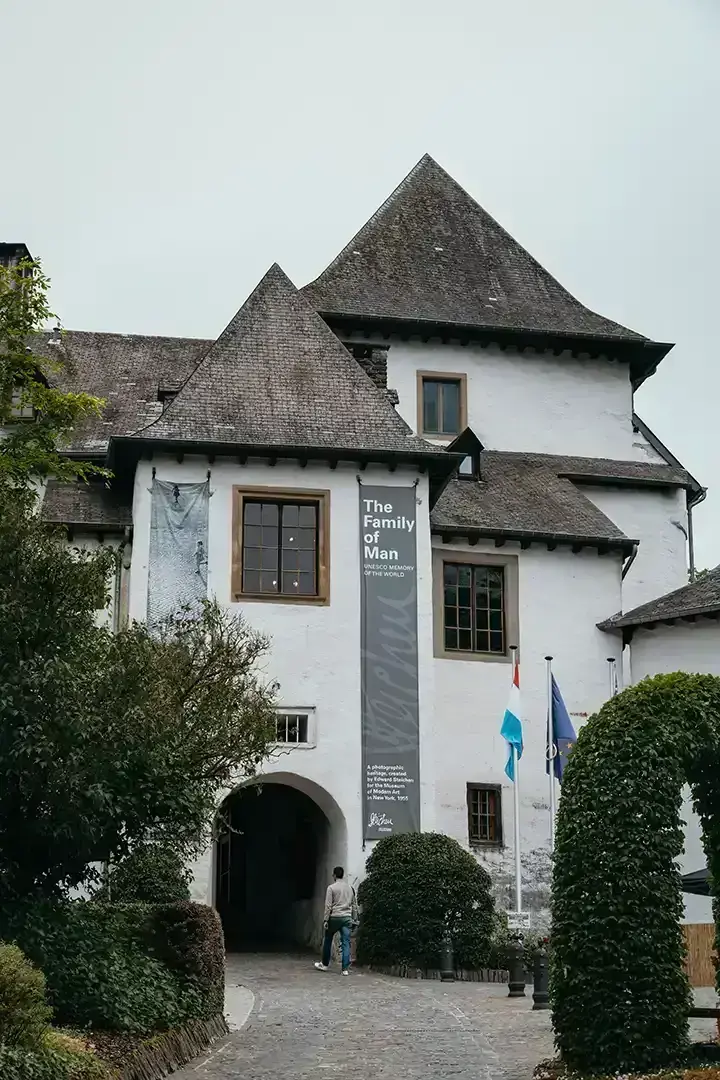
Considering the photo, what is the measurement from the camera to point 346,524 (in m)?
28.4

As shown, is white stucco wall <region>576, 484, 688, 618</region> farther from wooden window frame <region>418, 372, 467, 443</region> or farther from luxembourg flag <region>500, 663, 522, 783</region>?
luxembourg flag <region>500, 663, 522, 783</region>

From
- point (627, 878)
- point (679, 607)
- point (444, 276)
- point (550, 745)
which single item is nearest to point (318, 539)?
point (550, 745)

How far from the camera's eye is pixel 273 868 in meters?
32.8

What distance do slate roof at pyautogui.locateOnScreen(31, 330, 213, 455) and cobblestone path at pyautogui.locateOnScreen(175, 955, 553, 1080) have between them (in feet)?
40.8

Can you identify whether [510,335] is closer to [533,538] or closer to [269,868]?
[533,538]

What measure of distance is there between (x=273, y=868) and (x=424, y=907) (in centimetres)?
850

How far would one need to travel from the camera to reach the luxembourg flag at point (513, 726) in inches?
1089

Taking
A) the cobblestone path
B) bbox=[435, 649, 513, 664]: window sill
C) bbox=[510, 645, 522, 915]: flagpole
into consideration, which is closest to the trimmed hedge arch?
the cobblestone path

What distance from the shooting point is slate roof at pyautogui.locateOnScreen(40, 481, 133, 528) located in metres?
28.6

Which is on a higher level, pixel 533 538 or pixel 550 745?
pixel 533 538

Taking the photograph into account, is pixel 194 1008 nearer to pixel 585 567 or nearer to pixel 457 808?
pixel 457 808

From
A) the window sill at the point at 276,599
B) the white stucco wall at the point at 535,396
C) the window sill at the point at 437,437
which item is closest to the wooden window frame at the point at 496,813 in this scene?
the window sill at the point at 276,599

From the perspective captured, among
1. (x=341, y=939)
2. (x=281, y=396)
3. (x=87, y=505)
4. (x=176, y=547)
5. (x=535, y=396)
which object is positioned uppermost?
(x=535, y=396)
